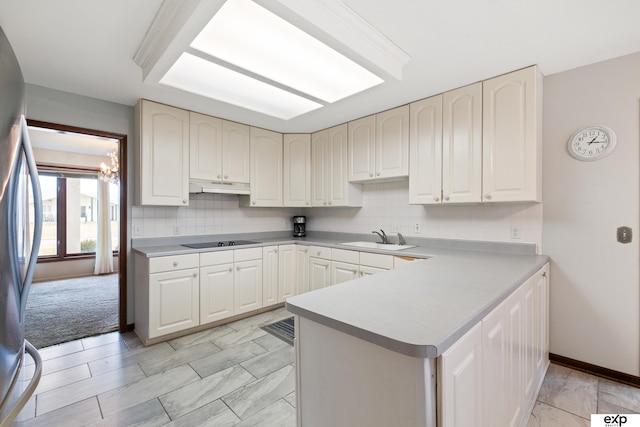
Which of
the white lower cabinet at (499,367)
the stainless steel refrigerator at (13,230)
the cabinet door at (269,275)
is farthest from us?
the cabinet door at (269,275)

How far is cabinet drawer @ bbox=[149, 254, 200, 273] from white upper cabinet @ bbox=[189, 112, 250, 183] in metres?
→ 0.85

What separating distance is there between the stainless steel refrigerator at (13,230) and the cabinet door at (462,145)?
8.62 feet

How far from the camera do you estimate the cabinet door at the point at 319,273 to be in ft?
10.8

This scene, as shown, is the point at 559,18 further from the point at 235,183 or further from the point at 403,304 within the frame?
the point at 235,183

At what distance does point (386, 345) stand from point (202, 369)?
1.97 m

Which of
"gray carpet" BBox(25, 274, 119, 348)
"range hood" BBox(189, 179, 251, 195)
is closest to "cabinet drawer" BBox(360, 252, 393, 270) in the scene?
"range hood" BBox(189, 179, 251, 195)

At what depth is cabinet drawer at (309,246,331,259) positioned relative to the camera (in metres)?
3.30

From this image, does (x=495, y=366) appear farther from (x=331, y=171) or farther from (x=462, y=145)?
(x=331, y=171)

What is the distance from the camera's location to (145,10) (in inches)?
61.9

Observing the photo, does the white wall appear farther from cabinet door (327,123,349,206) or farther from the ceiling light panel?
cabinet door (327,123,349,206)

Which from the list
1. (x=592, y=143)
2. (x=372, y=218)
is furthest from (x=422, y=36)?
(x=372, y=218)

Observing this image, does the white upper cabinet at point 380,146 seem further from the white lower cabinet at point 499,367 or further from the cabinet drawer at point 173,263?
the cabinet drawer at point 173,263

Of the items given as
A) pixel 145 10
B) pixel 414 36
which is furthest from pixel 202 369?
pixel 414 36

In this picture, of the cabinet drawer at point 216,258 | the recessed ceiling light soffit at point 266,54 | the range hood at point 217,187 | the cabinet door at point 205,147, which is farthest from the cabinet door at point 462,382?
the cabinet door at point 205,147
